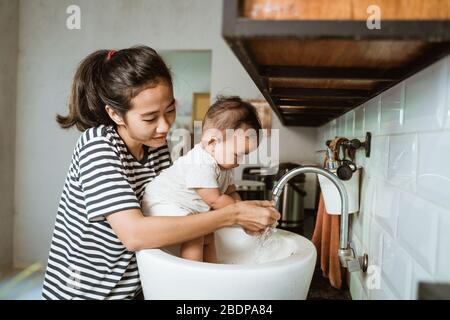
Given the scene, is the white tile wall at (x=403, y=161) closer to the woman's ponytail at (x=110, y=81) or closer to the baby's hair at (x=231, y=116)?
the baby's hair at (x=231, y=116)

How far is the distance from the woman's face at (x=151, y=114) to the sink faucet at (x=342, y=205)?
0.94 ft

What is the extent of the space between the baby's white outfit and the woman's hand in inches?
5.9

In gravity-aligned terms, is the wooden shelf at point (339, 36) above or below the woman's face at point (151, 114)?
above

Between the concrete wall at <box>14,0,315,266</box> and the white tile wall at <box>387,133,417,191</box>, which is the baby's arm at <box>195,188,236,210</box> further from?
the concrete wall at <box>14,0,315,266</box>

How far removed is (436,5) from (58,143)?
8.52ft

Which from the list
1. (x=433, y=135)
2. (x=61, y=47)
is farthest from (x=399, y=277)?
(x=61, y=47)

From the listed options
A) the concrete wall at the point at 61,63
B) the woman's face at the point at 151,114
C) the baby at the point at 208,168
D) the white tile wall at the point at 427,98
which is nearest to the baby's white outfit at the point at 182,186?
the baby at the point at 208,168

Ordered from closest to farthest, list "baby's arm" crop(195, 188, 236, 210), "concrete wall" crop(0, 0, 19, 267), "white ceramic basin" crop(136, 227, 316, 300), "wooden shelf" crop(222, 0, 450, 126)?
"wooden shelf" crop(222, 0, 450, 126) < "white ceramic basin" crop(136, 227, 316, 300) < "baby's arm" crop(195, 188, 236, 210) < "concrete wall" crop(0, 0, 19, 267)

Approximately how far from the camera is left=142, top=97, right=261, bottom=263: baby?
839 millimetres

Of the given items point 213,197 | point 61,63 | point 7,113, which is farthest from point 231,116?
point 7,113

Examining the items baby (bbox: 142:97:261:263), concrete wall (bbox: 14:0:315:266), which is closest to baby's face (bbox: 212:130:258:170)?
baby (bbox: 142:97:261:263)

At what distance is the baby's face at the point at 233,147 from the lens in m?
0.89

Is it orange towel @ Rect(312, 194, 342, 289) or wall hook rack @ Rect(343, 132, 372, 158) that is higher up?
wall hook rack @ Rect(343, 132, 372, 158)

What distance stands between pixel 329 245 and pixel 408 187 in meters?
0.53
